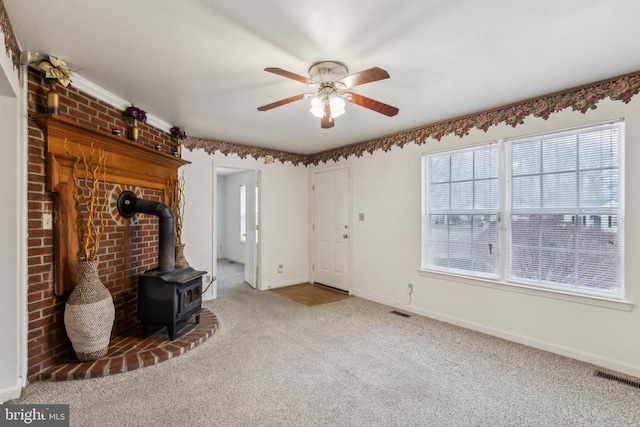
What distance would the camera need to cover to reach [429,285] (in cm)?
376

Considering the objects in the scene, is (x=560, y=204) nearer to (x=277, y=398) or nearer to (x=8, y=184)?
(x=277, y=398)

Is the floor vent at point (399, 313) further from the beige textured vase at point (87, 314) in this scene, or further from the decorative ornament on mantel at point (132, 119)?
the decorative ornament on mantel at point (132, 119)

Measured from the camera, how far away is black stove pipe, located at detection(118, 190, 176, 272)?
2977 millimetres

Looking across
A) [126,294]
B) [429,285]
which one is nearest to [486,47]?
[429,285]

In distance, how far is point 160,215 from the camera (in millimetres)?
3006

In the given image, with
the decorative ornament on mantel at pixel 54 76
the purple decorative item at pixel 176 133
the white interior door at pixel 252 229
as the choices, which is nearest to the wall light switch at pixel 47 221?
the decorative ornament on mantel at pixel 54 76

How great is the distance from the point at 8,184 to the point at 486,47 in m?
3.24

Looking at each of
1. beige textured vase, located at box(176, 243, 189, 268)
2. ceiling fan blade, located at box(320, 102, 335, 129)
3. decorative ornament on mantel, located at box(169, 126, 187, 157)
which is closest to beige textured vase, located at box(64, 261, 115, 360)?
beige textured vase, located at box(176, 243, 189, 268)

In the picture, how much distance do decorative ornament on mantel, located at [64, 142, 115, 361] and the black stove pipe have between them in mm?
370

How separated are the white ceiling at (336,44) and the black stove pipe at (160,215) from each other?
3.23ft

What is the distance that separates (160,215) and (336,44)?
2254mm

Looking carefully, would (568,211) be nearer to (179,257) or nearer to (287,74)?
(287,74)

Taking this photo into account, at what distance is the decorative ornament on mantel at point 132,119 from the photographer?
3051mm

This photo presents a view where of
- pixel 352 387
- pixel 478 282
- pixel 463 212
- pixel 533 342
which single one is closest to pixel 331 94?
pixel 463 212
